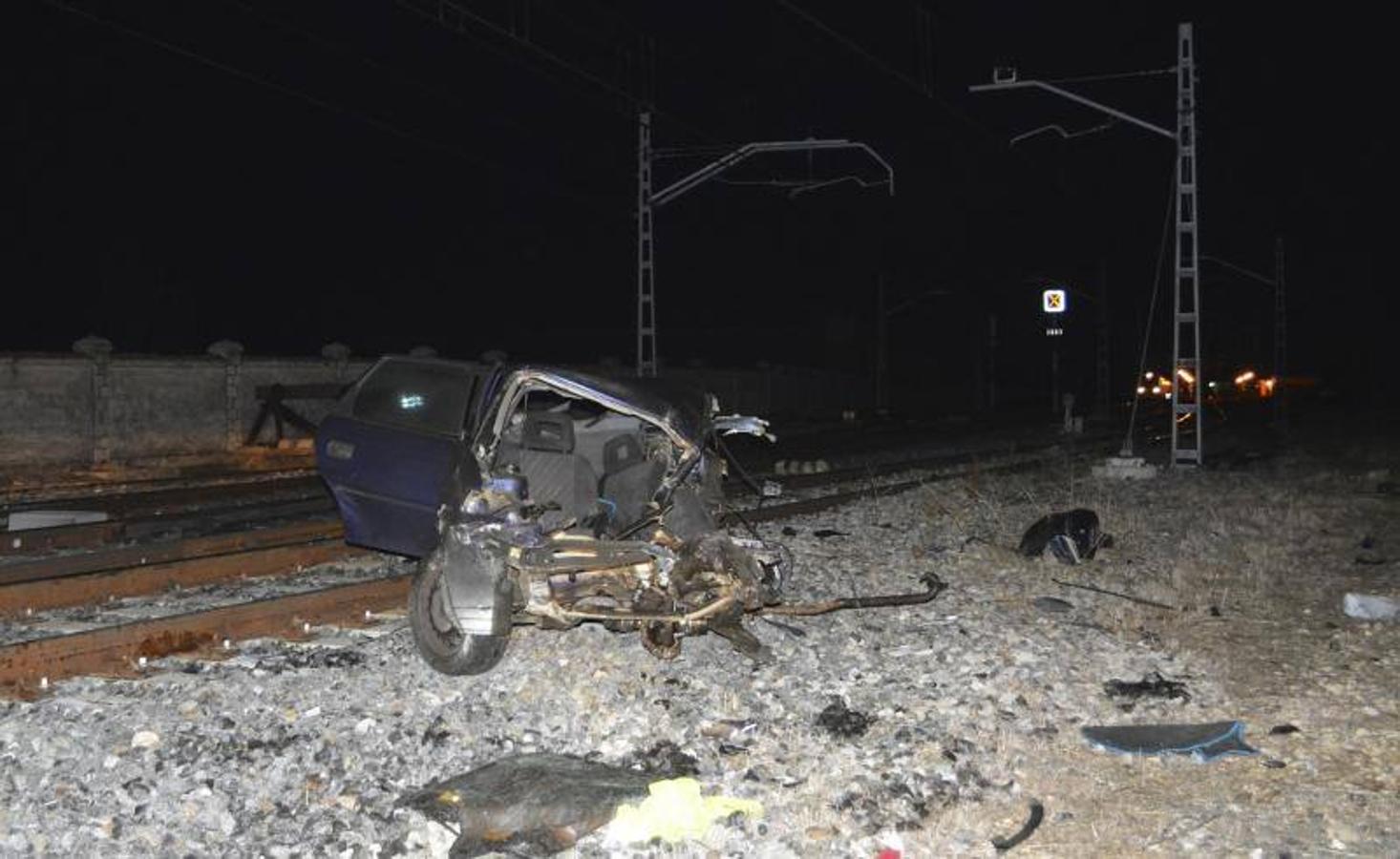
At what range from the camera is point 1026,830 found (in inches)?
203

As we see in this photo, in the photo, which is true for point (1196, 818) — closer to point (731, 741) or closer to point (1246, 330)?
point (731, 741)

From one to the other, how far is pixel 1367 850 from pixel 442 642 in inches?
188

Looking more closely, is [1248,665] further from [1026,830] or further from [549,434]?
[549,434]

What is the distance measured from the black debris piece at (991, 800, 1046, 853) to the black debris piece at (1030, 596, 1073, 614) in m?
3.94

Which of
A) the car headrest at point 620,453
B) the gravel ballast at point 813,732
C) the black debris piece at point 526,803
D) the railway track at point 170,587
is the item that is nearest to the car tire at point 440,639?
the gravel ballast at point 813,732

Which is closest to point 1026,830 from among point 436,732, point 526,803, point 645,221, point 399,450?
point 526,803

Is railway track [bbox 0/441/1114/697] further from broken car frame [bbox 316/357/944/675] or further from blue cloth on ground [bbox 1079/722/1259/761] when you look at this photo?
blue cloth on ground [bbox 1079/722/1259/761]

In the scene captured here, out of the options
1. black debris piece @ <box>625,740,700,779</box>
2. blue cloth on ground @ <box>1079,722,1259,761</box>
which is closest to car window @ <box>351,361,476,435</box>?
black debris piece @ <box>625,740,700,779</box>

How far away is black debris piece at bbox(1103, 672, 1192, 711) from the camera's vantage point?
23.2 ft

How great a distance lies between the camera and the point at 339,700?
6.48 m

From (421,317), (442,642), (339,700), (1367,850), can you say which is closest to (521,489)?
(442,642)

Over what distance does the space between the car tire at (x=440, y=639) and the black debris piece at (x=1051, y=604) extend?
4477 mm

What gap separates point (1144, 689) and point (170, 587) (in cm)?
747

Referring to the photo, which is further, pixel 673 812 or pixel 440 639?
pixel 440 639
